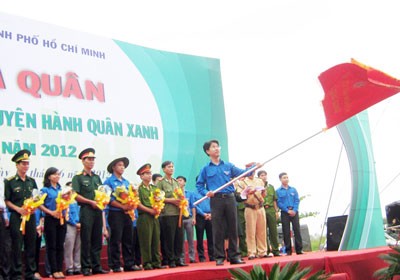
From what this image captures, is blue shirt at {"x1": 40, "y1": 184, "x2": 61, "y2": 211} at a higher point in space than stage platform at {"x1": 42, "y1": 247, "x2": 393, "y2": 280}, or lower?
higher

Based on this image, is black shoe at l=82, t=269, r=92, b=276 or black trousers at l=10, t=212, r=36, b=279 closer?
black trousers at l=10, t=212, r=36, b=279

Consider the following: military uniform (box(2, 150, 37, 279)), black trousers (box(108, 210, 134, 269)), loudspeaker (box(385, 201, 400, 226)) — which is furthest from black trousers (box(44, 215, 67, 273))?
loudspeaker (box(385, 201, 400, 226))

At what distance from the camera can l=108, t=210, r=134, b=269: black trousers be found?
5625mm

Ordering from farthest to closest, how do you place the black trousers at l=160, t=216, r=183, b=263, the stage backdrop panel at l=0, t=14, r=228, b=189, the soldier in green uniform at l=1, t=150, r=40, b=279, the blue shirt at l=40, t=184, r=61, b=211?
1. the stage backdrop panel at l=0, t=14, r=228, b=189
2. the black trousers at l=160, t=216, r=183, b=263
3. the blue shirt at l=40, t=184, r=61, b=211
4. the soldier in green uniform at l=1, t=150, r=40, b=279

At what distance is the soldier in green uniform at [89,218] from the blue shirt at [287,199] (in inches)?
124

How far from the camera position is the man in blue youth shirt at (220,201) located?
5434mm

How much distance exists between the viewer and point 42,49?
7473 millimetres

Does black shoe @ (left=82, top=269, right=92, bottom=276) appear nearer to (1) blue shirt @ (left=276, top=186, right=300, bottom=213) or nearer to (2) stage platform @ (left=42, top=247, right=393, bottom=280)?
(2) stage platform @ (left=42, top=247, right=393, bottom=280)

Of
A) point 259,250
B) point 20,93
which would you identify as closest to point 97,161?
point 20,93

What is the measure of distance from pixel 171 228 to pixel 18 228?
5.96 ft

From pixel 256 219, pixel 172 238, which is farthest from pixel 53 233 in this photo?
pixel 256 219

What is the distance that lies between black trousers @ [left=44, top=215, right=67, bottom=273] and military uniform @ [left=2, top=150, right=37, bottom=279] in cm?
21

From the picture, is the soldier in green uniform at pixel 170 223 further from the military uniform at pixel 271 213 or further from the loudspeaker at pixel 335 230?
the loudspeaker at pixel 335 230

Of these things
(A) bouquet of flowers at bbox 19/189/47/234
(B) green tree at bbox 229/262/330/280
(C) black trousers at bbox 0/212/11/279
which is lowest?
(B) green tree at bbox 229/262/330/280
